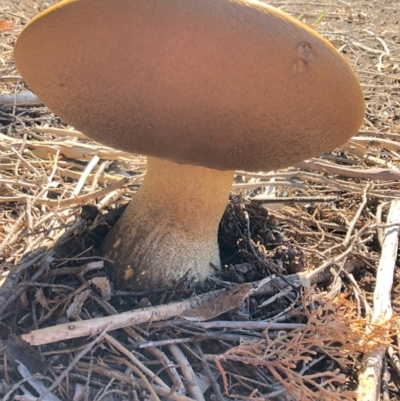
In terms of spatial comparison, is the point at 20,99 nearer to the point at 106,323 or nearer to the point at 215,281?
the point at 215,281

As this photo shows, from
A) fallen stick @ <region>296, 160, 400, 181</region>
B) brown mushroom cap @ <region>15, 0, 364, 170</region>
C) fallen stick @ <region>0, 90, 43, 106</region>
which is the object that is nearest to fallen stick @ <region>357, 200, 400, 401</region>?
fallen stick @ <region>296, 160, 400, 181</region>

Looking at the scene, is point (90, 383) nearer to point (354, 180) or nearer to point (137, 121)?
point (137, 121)

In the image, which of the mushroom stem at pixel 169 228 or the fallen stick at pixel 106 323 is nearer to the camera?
the fallen stick at pixel 106 323

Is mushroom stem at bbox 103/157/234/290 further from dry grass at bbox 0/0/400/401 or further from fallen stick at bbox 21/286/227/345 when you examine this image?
fallen stick at bbox 21/286/227/345

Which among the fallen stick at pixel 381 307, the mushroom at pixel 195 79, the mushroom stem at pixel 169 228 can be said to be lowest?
the fallen stick at pixel 381 307

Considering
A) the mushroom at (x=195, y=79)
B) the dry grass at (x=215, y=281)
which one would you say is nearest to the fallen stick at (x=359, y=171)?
the dry grass at (x=215, y=281)

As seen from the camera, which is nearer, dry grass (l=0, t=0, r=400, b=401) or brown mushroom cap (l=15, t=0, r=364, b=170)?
brown mushroom cap (l=15, t=0, r=364, b=170)

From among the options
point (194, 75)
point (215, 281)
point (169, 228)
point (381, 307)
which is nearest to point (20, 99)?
point (169, 228)

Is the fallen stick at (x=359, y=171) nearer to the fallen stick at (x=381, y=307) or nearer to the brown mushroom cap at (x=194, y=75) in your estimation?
the fallen stick at (x=381, y=307)
